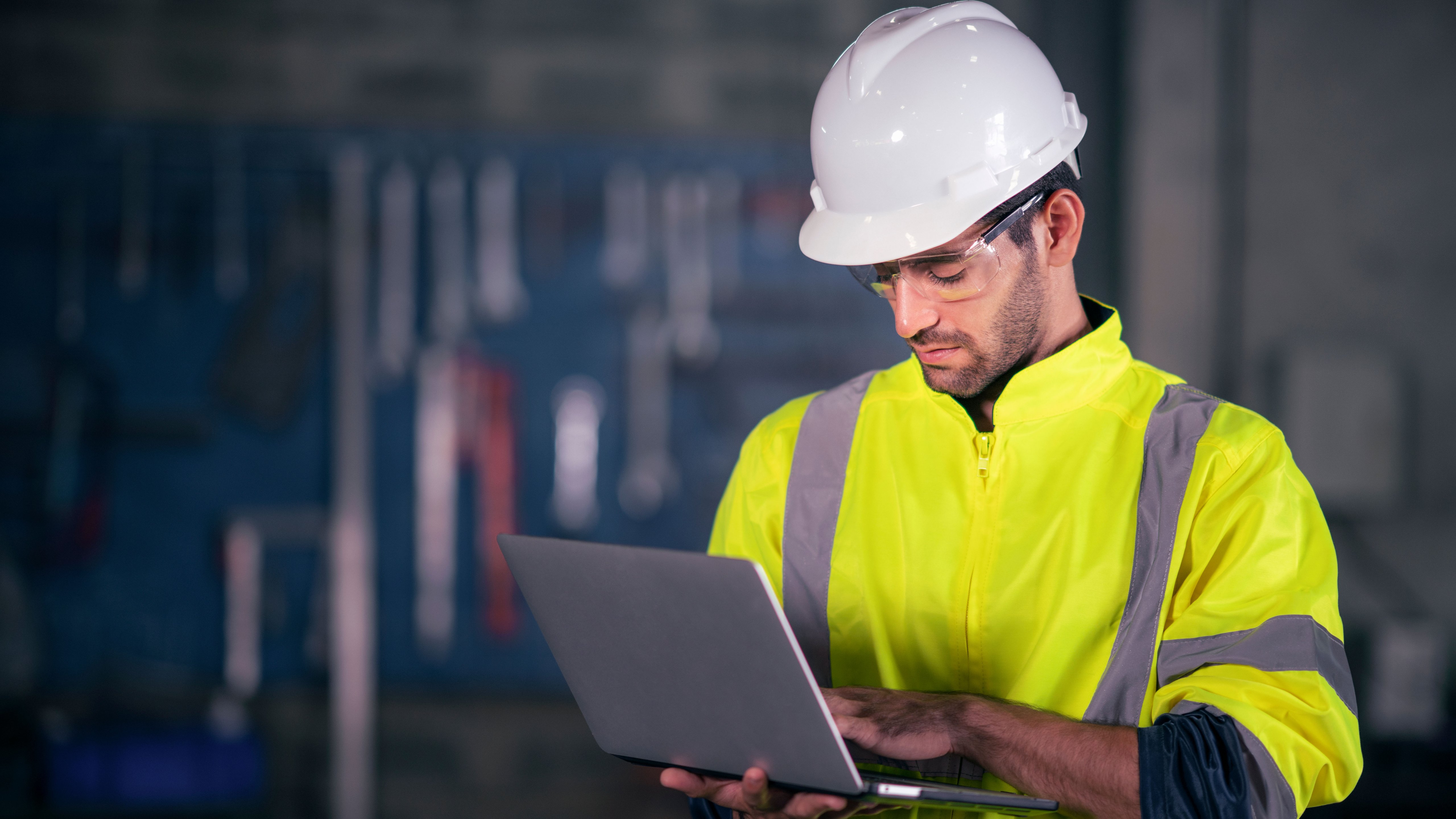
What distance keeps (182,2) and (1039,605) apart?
10.2 ft

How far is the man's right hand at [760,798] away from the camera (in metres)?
0.98

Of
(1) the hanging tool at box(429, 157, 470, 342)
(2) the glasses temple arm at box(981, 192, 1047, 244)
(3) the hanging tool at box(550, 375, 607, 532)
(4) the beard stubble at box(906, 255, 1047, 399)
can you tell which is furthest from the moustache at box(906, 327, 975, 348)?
(1) the hanging tool at box(429, 157, 470, 342)

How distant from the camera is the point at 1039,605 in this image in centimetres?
113

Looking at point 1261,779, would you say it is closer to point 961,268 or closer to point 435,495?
point 961,268

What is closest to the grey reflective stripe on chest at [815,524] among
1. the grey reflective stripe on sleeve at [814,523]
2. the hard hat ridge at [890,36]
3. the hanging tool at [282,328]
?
the grey reflective stripe on sleeve at [814,523]

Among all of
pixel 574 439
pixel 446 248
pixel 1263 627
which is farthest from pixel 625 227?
pixel 1263 627

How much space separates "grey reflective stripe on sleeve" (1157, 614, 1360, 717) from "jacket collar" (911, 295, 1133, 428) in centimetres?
28

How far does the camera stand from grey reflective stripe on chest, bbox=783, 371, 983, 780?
1243 millimetres

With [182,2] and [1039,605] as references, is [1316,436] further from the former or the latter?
[182,2]

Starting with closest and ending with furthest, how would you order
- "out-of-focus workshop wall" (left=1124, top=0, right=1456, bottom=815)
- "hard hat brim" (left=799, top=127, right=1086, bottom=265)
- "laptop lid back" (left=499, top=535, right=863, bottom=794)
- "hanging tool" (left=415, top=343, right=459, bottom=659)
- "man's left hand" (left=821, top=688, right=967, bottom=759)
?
"laptop lid back" (left=499, top=535, right=863, bottom=794), "man's left hand" (left=821, top=688, right=967, bottom=759), "hard hat brim" (left=799, top=127, right=1086, bottom=265), "out-of-focus workshop wall" (left=1124, top=0, right=1456, bottom=815), "hanging tool" (left=415, top=343, right=459, bottom=659)

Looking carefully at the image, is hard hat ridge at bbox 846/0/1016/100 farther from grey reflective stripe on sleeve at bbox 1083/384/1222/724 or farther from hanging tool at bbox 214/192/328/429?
hanging tool at bbox 214/192/328/429

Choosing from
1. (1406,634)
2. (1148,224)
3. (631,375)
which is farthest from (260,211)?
(1406,634)

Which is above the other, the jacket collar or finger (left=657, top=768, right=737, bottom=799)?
the jacket collar

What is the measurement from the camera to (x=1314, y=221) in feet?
10.2
